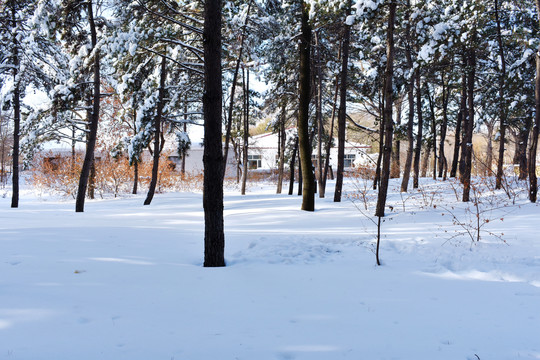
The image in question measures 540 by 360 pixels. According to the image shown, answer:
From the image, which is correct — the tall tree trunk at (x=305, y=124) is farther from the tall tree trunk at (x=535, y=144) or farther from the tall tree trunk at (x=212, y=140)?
the tall tree trunk at (x=535, y=144)

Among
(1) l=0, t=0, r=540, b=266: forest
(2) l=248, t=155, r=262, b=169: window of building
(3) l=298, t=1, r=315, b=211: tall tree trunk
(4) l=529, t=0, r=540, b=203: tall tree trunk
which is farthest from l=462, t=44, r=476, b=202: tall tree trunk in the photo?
(2) l=248, t=155, r=262, b=169: window of building

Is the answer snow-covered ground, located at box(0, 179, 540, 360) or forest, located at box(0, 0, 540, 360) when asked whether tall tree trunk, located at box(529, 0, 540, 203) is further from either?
snow-covered ground, located at box(0, 179, 540, 360)

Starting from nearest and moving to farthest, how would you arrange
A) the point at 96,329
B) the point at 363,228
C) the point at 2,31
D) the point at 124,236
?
the point at 96,329
the point at 124,236
the point at 363,228
the point at 2,31

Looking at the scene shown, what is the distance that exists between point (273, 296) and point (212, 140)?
219 centimetres

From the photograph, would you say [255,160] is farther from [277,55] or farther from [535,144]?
[535,144]

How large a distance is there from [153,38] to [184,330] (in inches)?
347

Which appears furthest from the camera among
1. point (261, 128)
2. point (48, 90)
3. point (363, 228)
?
point (261, 128)

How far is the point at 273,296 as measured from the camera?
3.69 m

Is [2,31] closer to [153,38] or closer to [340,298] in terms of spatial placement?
[153,38]

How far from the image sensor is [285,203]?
12086 millimetres

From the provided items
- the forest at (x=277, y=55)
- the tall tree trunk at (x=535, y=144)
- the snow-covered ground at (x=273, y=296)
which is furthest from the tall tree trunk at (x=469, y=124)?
the snow-covered ground at (x=273, y=296)

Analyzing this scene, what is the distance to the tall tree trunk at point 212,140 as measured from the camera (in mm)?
4617

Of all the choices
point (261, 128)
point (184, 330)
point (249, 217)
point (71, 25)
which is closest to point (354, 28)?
point (249, 217)

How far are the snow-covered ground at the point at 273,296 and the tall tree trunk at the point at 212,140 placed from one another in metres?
0.40
